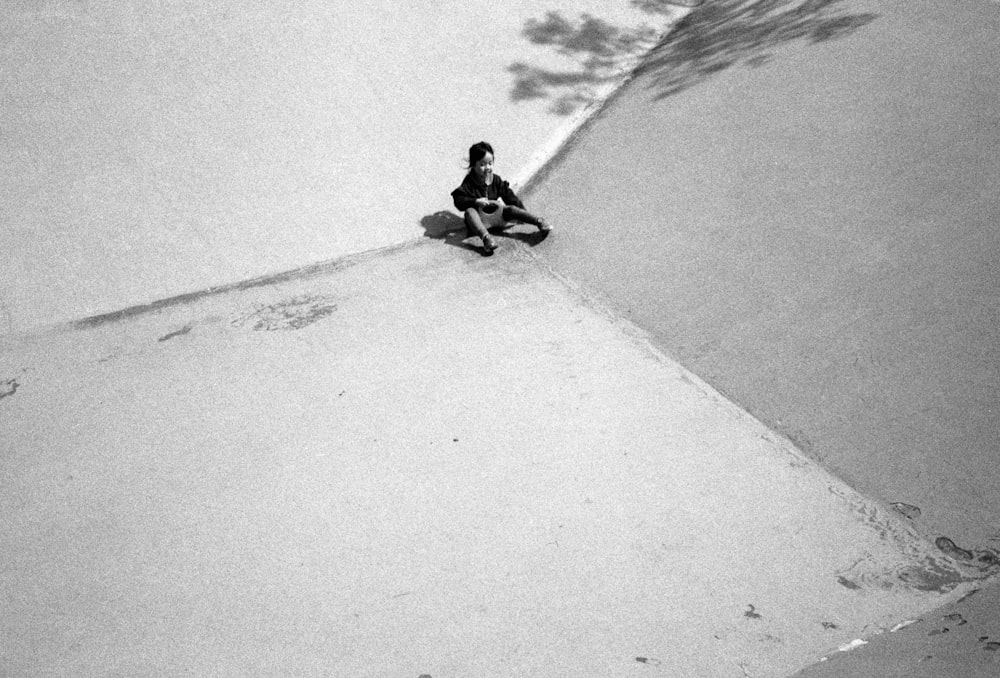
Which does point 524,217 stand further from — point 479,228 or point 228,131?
point 228,131

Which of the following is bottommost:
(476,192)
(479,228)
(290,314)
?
(290,314)

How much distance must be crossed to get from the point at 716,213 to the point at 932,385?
1.59 metres

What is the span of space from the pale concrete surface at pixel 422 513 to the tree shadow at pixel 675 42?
86.4 inches

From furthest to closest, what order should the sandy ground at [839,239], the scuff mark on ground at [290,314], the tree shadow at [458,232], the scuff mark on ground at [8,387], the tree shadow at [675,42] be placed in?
the tree shadow at [675,42], the tree shadow at [458,232], the scuff mark on ground at [290,314], the scuff mark on ground at [8,387], the sandy ground at [839,239]

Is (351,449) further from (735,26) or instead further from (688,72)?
(735,26)

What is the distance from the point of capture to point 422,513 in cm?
299

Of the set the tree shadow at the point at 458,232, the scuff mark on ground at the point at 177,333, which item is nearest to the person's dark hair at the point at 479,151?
the tree shadow at the point at 458,232

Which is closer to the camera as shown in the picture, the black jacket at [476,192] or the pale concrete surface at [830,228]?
the pale concrete surface at [830,228]

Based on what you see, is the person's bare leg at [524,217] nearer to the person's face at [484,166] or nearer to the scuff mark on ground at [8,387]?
the person's face at [484,166]

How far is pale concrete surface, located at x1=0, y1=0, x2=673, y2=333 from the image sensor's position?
15.6ft

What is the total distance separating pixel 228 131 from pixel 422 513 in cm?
339

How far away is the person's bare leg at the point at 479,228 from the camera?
4.56 metres

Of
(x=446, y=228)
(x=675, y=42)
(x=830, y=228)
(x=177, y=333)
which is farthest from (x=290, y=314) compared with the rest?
(x=675, y=42)

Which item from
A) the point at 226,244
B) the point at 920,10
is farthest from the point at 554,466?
the point at 920,10
